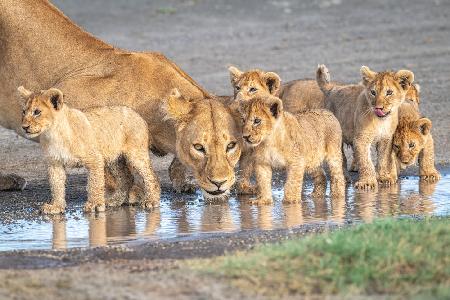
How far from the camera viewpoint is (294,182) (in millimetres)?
10664

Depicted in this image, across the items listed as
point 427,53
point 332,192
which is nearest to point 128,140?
point 332,192

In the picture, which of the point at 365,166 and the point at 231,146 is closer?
the point at 231,146

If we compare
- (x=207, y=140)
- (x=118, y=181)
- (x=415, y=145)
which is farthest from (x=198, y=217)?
(x=415, y=145)

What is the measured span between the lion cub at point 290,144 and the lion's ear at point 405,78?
94cm

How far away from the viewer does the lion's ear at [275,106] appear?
1037cm

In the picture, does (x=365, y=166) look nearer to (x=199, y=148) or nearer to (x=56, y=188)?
(x=199, y=148)

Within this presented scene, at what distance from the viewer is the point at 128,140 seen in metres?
10.8

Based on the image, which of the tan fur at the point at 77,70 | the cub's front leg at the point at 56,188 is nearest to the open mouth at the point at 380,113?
the tan fur at the point at 77,70

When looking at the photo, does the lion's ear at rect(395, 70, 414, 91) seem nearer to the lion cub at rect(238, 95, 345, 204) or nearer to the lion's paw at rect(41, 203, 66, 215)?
the lion cub at rect(238, 95, 345, 204)

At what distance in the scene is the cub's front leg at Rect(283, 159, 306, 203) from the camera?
418 inches

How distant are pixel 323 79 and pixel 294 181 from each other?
105 inches

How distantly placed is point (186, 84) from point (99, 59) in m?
0.91

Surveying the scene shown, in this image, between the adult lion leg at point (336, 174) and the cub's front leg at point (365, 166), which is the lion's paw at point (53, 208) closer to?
the adult lion leg at point (336, 174)

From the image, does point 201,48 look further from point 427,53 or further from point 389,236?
point 389,236
